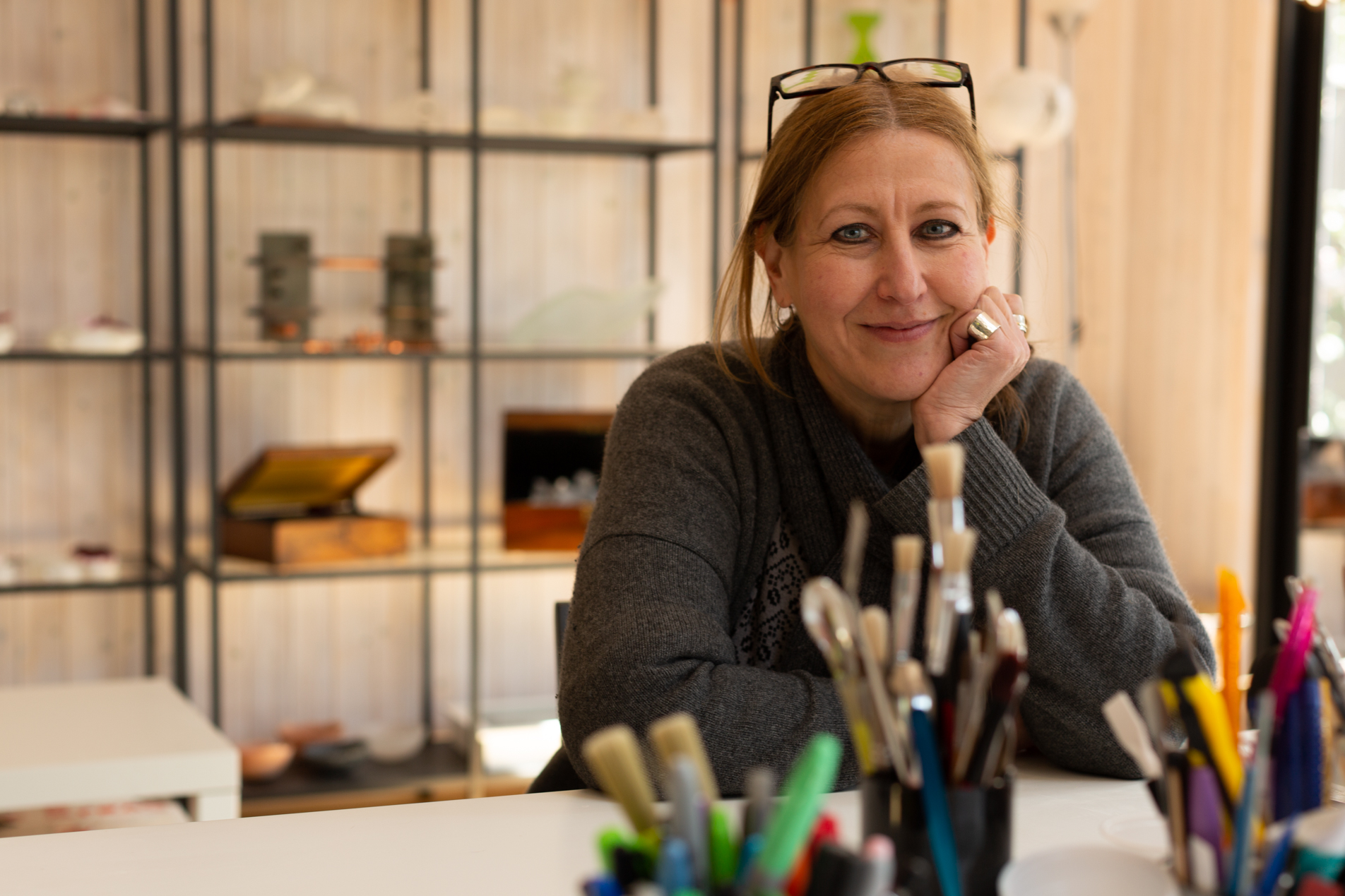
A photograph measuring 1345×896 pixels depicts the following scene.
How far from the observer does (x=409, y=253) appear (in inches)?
136

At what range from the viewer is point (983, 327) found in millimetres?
1408

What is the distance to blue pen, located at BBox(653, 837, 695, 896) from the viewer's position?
0.53m

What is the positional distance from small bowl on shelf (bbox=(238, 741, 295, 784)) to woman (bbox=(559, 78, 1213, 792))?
2085mm

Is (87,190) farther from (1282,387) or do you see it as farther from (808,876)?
(808,876)

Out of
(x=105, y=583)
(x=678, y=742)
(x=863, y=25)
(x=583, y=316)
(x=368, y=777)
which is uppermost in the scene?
(x=863, y=25)

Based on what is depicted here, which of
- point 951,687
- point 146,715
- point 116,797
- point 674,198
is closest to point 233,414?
point 674,198

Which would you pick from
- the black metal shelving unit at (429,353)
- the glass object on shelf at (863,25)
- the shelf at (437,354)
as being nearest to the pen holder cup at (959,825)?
the shelf at (437,354)

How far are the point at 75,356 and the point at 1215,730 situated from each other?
9.68ft

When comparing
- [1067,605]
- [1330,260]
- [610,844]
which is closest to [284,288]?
[1067,605]

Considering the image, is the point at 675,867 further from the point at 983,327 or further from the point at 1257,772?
the point at 983,327

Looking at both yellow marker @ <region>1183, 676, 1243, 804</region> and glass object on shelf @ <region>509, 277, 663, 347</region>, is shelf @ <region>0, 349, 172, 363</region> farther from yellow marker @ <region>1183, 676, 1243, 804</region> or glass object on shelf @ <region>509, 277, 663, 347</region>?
yellow marker @ <region>1183, 676, 1243, 804</region>

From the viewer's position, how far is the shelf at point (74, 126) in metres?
3.11

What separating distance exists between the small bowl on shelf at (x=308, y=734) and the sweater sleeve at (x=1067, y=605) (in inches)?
96.9

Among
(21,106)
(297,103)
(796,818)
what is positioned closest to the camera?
(796,818)
